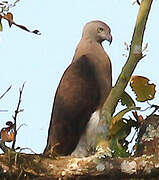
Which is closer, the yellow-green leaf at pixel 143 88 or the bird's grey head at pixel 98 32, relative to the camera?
the yellow-green leaf at pixel 143 88

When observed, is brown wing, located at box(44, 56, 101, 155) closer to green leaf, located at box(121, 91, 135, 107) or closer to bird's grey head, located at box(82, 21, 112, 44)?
bird's grey head, located at box(82, 21, 112, 44)

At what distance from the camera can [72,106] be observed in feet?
13.3

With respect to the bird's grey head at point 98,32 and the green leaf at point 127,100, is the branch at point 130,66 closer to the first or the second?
the green leaf at point 127,100

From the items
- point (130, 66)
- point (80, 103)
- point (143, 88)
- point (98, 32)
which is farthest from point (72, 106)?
point (130, 66)

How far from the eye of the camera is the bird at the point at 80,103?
12.9 ft

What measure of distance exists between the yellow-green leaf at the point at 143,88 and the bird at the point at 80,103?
1.23 m

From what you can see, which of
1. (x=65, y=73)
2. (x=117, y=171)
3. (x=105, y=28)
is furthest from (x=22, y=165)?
(x=105, y=28)

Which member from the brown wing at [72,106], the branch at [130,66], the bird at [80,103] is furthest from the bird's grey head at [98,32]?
the branch at [130,66]

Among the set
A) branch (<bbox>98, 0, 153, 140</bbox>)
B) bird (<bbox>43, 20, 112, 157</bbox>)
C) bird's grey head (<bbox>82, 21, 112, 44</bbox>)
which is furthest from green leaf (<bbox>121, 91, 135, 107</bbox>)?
bird's grey head (<bbox>82, 21, 112, 44</bbox>)

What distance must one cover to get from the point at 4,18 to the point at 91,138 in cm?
157

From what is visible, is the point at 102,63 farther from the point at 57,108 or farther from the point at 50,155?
the point at 50,155

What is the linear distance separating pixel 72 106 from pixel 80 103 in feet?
0.21

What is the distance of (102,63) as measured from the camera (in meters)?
4.27

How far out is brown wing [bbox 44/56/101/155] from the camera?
12.9 feet
